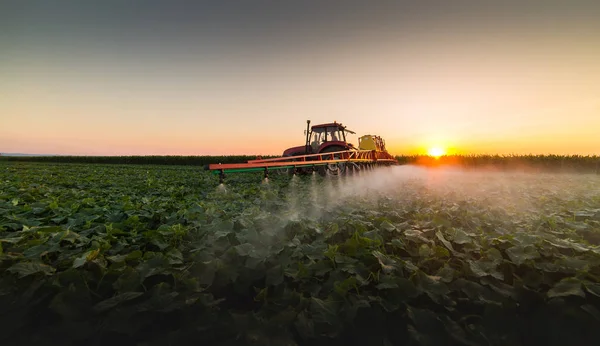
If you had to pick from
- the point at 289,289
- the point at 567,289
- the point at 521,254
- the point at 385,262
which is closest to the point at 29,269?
the point at 289,289

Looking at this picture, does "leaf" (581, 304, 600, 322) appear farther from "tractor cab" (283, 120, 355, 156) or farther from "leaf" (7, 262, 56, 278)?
"tractor cab" (283, 120, 355, 156)

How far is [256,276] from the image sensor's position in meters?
2.26

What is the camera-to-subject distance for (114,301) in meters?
1.79

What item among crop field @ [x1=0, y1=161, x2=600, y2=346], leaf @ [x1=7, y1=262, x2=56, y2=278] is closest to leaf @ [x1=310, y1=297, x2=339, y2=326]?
crop field @ [x1=0, y1=161, x2=600, y2=346]

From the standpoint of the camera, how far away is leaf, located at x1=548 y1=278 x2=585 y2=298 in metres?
1.87

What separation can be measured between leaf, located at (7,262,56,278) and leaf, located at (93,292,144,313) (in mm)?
608

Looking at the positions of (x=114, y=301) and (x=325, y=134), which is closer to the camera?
(x=114, y=301)

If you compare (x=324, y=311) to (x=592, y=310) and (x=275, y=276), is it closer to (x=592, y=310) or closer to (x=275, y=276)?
(x=275, y=276)

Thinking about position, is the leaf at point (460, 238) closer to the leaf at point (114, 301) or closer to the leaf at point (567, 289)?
the leaf at point (567, 289)

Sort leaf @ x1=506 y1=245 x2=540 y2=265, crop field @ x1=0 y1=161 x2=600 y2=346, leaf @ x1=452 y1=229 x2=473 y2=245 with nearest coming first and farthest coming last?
1. crop field @ x1=0 y1=161 x2=600 y2=346
2. leaf @ x1=506 y1=245 x2=540 y2=265
3. leaf @ x1=452 y1=229 x2=473 y2=245

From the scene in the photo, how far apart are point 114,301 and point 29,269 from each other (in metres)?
0.84

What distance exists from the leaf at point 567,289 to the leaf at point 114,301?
2.87 m

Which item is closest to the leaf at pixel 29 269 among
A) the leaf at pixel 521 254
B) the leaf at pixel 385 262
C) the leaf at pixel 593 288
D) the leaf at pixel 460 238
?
the leaf at pixel 385 262

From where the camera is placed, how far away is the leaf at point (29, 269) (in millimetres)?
1975
